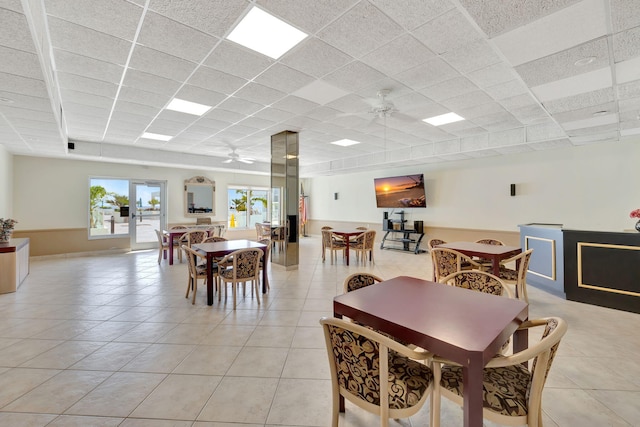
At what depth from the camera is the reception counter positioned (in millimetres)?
3525

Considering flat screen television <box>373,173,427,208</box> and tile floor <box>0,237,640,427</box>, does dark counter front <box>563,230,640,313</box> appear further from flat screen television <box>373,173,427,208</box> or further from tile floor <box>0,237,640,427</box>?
flat screen television <box>373,173,427,208</box>

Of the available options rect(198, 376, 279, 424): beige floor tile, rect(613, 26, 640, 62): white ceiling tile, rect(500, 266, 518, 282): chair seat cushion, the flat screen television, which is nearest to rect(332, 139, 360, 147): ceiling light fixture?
the flat screen television

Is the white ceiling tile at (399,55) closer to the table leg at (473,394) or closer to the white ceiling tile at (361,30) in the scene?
the white ceiling tile at (361,30)

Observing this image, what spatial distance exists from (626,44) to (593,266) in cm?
281

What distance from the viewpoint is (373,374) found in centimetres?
136

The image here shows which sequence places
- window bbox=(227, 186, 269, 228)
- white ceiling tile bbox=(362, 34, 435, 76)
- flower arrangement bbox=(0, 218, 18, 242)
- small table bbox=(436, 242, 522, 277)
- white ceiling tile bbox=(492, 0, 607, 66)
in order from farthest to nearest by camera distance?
window bbox=(227, 186, 269, 228)
flower arrangement bbox=(0, 218, 18, 242)
small table bbox=(436, 242, 522, 277)
white ceiling tile bbox=(362, 34, 435, 76)
white ceiling tile bbox=(492, 0, 607, 66)

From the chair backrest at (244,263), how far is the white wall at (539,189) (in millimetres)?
6003

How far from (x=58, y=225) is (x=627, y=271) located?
37.6 feet

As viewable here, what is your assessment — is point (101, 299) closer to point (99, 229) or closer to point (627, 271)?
point (99, 229)

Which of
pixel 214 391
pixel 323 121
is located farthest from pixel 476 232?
pixel 214 391

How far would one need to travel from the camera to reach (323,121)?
16.9 ft

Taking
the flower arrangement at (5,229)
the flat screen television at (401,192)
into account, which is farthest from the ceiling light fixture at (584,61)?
the flower arrangement at (5,229)

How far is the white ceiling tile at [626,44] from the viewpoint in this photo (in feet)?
7.57

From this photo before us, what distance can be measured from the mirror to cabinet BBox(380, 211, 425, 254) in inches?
241
